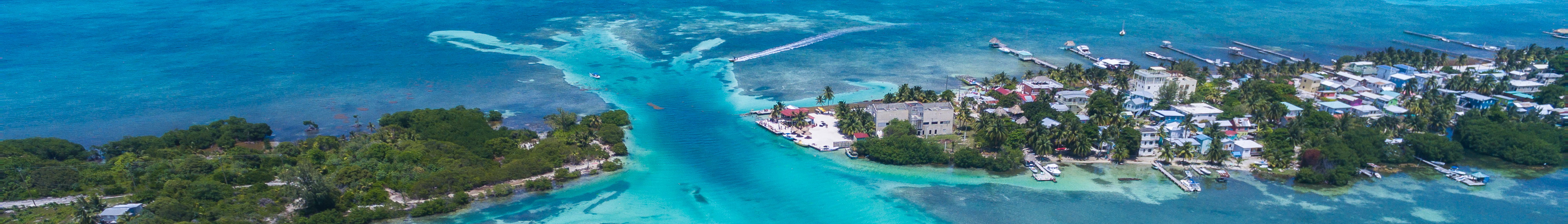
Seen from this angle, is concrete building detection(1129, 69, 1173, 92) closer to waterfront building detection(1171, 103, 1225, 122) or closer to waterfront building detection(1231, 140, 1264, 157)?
waterfront building detection(1171, 103, 1225, 122)

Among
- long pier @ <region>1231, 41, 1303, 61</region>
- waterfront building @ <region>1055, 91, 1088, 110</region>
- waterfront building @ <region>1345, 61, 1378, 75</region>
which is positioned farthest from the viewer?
long pier @ <region>1231, 41, 1303, 61</region>

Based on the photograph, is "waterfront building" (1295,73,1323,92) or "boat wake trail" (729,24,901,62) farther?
"boat wake trail" (729,24,901,62)

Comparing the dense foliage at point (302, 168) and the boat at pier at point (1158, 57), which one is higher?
the dense foliage at point (302, 168)

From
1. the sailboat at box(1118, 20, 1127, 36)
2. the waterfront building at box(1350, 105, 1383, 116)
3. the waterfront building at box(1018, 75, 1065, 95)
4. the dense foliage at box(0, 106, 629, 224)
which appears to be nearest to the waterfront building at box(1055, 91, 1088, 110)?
the waterfront building at box(1018, 75, 1065, 95)

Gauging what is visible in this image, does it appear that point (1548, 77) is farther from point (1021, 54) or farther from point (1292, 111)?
point (1021, 54)

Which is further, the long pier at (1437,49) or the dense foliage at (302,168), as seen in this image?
the long pier at (1437,49)

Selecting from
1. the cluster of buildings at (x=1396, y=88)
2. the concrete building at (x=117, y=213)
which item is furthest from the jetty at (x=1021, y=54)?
the concrete building at (x=117, y=213)

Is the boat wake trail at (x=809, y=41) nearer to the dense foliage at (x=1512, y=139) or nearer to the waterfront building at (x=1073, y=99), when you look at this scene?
the waterfront building at (x=1073, y=99)
